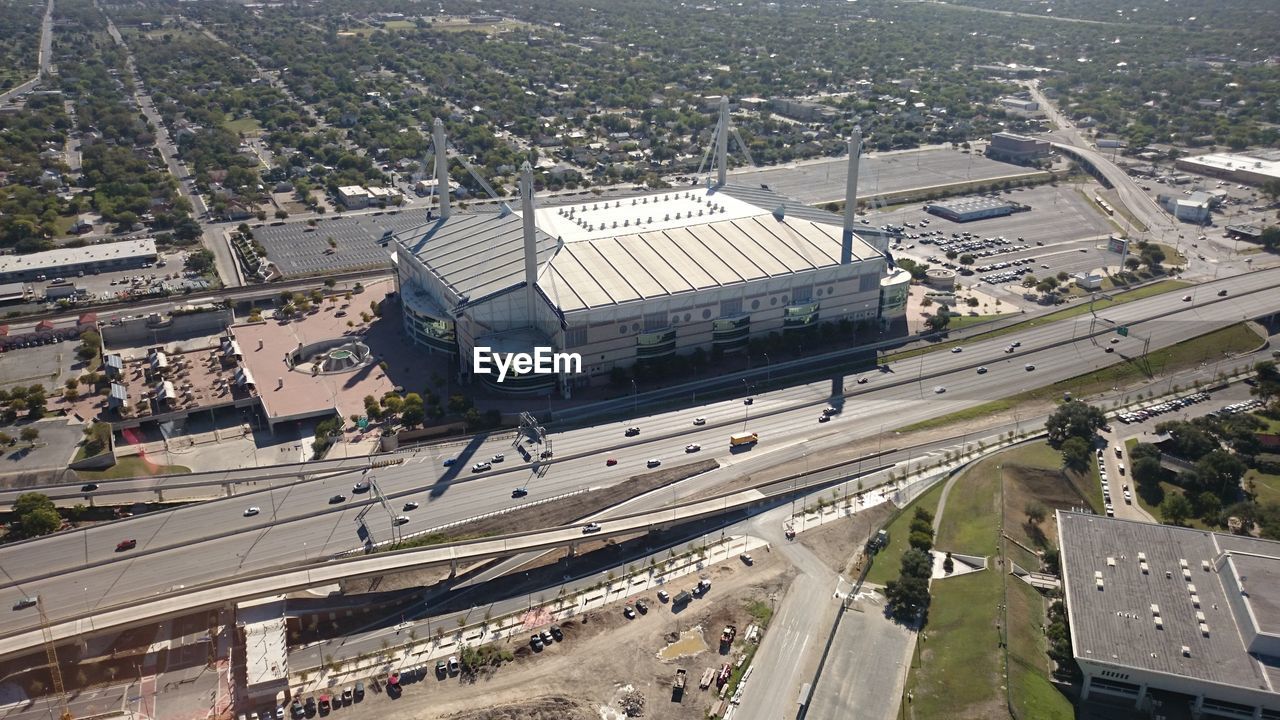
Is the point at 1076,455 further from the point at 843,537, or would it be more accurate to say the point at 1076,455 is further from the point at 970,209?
the point at 970,209

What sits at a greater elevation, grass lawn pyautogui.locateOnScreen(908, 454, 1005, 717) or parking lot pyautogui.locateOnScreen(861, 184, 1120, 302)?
parking lot pyautogui.locateOnScreen(861, 184, 1120, 302)

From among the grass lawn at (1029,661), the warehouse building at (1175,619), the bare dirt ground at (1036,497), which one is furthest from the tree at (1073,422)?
the grass lawn at (1029,661)

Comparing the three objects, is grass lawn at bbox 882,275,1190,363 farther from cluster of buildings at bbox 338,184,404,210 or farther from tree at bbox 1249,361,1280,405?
cluster of buildings at bbox 338,184,404,210

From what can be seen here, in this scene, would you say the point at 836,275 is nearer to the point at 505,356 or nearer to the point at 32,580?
the point at 505,356

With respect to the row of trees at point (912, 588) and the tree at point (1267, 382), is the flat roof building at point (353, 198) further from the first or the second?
the tree at point (1267, 382)

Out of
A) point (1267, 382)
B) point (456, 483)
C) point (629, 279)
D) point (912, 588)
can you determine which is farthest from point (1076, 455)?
point (456, 483)

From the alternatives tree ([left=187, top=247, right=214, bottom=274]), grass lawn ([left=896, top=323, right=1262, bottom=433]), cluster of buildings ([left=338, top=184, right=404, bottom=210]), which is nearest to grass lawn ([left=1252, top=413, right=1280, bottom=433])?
grass lawn ([left=896, top=323, right=1262, bottom=433])
